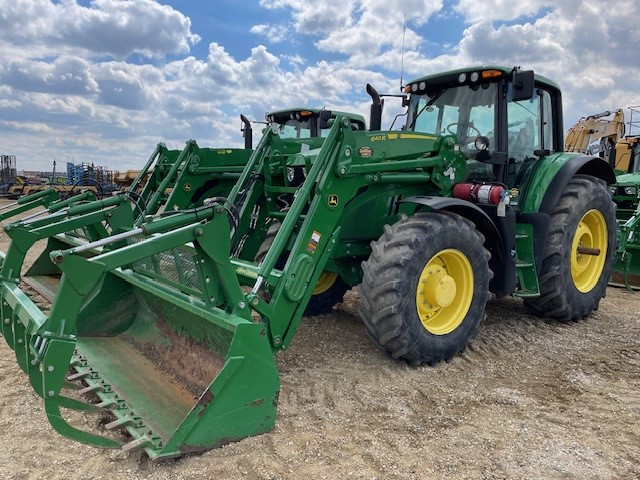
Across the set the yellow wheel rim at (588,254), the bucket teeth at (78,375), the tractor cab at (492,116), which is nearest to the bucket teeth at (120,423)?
the bucket teeth at (78,375)

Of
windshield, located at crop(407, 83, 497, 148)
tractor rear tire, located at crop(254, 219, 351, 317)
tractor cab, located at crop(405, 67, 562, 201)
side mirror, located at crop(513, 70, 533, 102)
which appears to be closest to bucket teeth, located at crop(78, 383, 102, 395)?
tractor rear tire, located at crop(254, 219, 351, 317)

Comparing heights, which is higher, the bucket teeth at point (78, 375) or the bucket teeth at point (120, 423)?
the bucket teeth at point (78, 375)

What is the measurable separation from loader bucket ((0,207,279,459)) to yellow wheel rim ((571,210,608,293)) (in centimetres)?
413

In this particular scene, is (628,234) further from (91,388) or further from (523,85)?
(91,388)

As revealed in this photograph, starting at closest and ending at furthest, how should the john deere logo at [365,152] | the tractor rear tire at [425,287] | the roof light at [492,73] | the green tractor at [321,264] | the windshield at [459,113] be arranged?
the green tractor at [321,264] < the tractor rear tire at [425,287] < the john deere logo at [365,152] < the roof light at [492,73] < the windshield at [459,113]

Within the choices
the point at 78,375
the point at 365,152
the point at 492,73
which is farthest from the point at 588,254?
the point at 78,375

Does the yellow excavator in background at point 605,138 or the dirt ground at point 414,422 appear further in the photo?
the yellow excavator in background at point 605,138

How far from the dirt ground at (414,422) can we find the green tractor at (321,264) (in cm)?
19

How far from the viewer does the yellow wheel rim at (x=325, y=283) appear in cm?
571

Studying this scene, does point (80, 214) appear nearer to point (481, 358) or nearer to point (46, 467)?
point (46, 467)

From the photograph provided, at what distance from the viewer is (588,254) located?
5.91m

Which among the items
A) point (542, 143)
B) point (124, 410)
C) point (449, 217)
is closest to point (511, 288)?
point (449, 217)

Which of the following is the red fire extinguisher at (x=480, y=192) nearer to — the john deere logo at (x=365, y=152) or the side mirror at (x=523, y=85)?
the side mirror at (x=523, y=85)

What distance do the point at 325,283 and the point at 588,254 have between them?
280 centimetres
